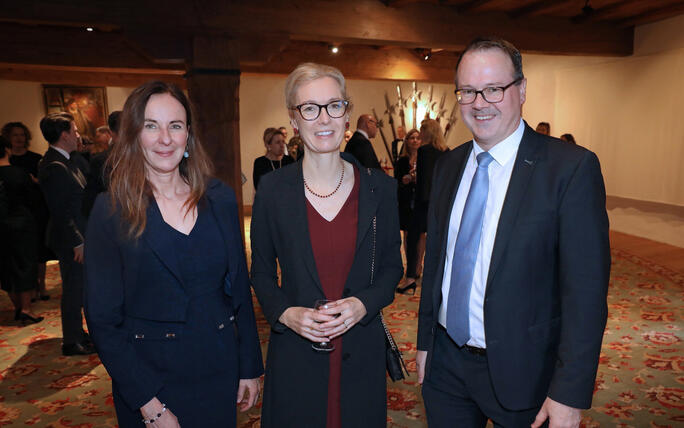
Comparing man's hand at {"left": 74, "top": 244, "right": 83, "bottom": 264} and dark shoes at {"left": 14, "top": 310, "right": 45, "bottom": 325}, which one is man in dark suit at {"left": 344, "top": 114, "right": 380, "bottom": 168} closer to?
man's hand at {"left": 74, "top": 244, "right": 83, "bottom": 264}

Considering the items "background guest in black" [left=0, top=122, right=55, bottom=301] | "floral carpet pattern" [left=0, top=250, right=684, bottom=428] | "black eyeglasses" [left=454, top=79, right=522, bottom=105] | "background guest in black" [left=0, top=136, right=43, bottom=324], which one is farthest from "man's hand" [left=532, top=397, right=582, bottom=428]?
"background guest in black" [left=0, top=122, right=55, bottom=301]

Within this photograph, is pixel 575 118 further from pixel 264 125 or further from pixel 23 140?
pixel 23 140

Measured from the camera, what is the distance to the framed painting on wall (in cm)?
1161

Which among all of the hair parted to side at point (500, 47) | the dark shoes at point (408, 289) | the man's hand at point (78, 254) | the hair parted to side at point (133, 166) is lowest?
the dark shoes at point (408, 289)

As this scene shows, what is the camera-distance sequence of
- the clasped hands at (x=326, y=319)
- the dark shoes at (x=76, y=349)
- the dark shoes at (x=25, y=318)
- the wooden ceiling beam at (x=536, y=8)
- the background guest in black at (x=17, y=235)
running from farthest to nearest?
the wooden ceiling beam at (x=536, y=8) → the dark shoes at (x=25, y=318) → the background guest in black at (x=17, y=235) → the dark shoes at (x=76, y=349) → the clasped hands at (x=326, y=319)

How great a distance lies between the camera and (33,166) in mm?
5707

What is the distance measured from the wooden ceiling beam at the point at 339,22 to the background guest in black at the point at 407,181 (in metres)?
1.57

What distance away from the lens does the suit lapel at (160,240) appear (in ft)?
4.83

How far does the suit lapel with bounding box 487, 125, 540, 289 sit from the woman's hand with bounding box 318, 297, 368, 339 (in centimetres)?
45

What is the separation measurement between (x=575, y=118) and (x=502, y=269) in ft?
28.4

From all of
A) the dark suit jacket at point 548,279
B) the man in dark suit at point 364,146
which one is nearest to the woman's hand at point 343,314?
the dark suit jacket at point 548,279

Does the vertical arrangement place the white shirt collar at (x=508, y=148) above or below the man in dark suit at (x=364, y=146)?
below

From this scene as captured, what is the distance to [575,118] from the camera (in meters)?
8.89

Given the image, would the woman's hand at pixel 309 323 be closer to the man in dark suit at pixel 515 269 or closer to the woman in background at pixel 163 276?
the woman in background at pixel 163 276
